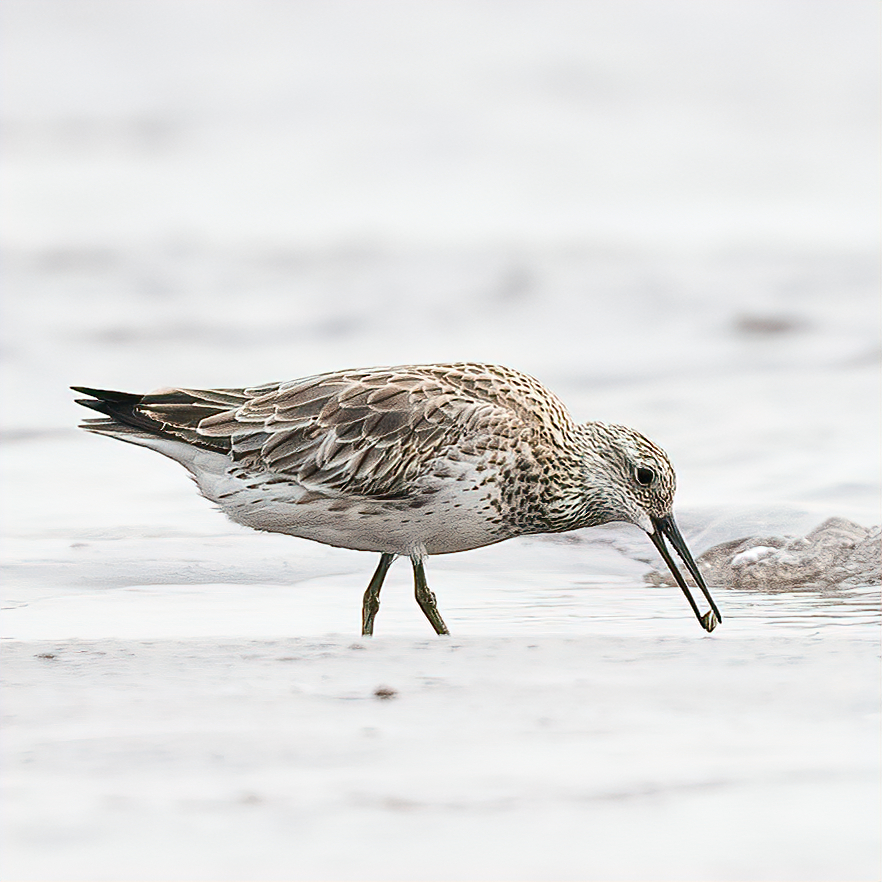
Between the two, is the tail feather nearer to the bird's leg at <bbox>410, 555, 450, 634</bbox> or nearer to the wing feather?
the wing feather

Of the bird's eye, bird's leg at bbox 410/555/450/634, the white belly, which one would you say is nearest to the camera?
the white belly

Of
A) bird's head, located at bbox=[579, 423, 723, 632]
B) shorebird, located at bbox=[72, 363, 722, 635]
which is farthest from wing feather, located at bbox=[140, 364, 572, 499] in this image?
bird's head, located at bbox=[579, 423, 723, 632]

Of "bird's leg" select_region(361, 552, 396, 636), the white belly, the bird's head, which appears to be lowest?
"bird's leg" select_region(361, 552, 396, 636)

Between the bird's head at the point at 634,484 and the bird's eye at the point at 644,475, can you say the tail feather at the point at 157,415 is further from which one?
the bird's eye at the point at 644,475

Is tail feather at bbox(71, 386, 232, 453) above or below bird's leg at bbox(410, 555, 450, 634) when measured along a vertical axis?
above

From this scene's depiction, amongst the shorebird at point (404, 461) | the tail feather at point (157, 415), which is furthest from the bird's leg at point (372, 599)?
the tail feather at point (157, 415)

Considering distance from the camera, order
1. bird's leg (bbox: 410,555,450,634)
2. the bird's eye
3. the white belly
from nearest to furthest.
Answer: the white belly, bird's leg (bbox: 410,555,450,634), the bird's eye

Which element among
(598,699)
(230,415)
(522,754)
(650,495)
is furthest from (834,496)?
(522,754)

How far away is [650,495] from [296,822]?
242 cm

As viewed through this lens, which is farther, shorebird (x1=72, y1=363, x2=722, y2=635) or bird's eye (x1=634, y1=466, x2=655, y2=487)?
bird's eye (x1=634, y1=466, x2=655, y2=487)

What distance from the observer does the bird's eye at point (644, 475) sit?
4977 millimetres

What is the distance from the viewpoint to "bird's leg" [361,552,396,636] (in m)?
4.80

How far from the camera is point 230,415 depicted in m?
4.88

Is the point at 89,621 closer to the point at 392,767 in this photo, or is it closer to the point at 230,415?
the point at 230,415
